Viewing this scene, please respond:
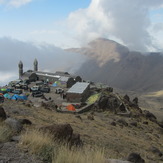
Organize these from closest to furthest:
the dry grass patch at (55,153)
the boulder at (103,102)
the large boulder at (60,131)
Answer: the dry grass patch at (55,153), the large boulder at (60,131), the boulder at (103,102)

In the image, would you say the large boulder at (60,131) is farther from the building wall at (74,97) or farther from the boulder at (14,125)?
the building wall at (74,97)

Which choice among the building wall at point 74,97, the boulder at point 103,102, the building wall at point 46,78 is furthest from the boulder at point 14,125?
the building wall at point 46,78

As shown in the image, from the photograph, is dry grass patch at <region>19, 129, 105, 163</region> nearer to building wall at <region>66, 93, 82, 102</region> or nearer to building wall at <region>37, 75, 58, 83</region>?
building wall at <region>66, 93, 82, 102</region>

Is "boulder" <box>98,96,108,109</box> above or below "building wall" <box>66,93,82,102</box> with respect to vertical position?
below

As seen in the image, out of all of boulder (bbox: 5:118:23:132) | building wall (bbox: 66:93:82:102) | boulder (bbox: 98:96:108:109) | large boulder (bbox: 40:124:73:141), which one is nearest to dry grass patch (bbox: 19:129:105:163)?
large boulder (bbox: 40:124:73:141)

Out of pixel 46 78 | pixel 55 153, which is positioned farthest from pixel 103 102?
pixel 46 78

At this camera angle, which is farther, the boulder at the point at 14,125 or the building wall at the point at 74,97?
the building wall at the point at 74,97

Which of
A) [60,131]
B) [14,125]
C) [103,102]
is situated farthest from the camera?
[103,102]

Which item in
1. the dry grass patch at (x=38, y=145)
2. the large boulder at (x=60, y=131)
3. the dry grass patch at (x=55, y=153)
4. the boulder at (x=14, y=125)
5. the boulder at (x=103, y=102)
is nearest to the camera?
the dry grass patch at (x=55, y=153)

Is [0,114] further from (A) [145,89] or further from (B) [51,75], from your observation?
(A) [145,89]

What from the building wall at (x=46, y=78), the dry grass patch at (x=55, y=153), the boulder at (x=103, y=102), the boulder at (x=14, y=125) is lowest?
the boulder at (x=103, y=102)

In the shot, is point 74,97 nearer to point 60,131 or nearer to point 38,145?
point 60,131

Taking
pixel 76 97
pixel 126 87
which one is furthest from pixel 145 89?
pixel 76 97

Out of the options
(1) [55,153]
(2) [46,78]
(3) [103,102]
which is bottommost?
(3) [103,102]
